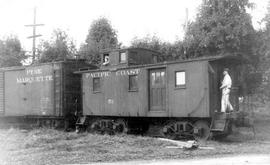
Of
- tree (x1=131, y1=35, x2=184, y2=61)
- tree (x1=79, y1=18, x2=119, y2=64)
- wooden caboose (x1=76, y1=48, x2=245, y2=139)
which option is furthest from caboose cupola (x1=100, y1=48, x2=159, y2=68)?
tree (x1=79, y1=18, x2=119, y2=64)

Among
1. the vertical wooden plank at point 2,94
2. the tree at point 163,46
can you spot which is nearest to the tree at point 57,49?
the tree at point 163,46

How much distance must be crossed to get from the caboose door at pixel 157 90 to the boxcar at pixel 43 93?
5189 millimetres

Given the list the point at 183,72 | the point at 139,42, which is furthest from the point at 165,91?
the point at 139,42

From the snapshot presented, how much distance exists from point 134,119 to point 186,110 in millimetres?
3394

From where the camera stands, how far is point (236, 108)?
17.1 m

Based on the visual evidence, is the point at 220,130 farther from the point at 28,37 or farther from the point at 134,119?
the point at 28,37

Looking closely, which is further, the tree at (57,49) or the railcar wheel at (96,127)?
the tree at (57,49)

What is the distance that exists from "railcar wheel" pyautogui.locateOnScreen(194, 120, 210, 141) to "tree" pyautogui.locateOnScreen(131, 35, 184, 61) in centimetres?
836

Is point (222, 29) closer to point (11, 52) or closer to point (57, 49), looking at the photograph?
point (57, 49)

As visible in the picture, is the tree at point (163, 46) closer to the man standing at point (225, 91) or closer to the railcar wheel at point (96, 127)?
the railcar wheel at point (96, 127)

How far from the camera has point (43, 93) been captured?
21000 millimetres

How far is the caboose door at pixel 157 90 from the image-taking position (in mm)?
16859

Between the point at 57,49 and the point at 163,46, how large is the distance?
33.2ft

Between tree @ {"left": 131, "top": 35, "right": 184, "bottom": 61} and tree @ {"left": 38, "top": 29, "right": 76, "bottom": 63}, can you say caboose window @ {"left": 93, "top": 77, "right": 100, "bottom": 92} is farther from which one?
tree @ {"left": 38, "top": 29, "right": 76, "bottom": 63}
